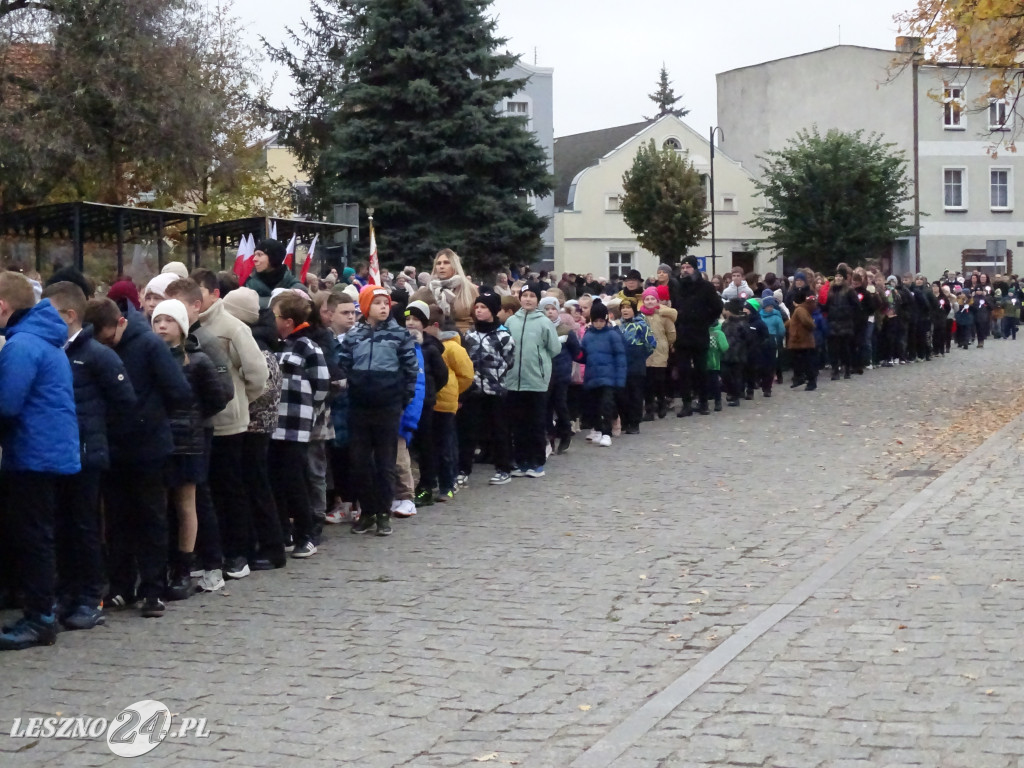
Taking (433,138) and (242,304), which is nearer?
(242,304)

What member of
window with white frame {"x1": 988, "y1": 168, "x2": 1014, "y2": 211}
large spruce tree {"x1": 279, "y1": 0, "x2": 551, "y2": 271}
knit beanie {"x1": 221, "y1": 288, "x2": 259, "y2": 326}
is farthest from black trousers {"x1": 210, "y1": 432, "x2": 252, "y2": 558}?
window with white frame {"x1": 988, "y1": 168, "x2": 1014, "y2": 211}

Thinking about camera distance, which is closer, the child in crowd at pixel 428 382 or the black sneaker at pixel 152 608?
the black sneaker at pixel 152 608

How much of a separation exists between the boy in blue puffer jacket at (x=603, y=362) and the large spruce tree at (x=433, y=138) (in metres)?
16.7

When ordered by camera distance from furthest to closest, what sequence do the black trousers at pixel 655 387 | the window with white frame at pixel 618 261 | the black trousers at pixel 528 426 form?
1. the window with white frame at pixel 618 261
2. the black trousers at pixel 655 387
3. the black trousers at pixel 528 426

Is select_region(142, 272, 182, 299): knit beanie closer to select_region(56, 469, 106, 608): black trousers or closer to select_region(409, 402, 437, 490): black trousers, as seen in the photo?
select_region(56, 469, 106, 608): black trousers

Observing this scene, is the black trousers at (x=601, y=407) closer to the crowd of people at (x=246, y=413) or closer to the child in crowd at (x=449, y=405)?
the crowd of people at (x=246, y=413)

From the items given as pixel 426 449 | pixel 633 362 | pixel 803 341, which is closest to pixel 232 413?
pixel 426 449

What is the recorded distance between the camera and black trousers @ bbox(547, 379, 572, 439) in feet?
51.3

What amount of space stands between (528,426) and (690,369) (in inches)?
247

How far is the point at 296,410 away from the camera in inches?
393

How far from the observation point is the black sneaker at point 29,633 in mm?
7508

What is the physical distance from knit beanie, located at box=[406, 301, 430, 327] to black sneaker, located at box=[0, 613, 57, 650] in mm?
4969

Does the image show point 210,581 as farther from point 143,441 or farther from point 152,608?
point 143,441

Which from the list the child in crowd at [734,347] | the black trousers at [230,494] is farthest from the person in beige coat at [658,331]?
the black trousers at [230,494]
